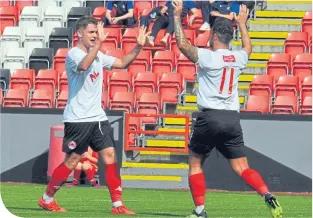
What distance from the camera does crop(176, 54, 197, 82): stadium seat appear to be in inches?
843

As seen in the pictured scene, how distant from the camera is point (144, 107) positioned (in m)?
20.4

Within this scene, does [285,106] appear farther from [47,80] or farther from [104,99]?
[47,80]

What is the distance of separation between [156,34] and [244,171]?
1122cm

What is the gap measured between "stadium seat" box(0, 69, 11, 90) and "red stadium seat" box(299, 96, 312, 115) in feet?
19.4

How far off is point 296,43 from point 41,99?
483cm

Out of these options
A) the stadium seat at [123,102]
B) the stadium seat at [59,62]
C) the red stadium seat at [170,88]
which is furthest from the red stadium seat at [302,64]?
the stadium seat at [59,62]

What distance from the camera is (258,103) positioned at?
20.0 meters

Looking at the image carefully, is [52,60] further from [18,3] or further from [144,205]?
[144,205]

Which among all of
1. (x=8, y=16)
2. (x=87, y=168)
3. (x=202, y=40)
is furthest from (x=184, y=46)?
(x=8, y=16)

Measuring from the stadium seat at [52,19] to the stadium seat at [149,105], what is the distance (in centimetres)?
418

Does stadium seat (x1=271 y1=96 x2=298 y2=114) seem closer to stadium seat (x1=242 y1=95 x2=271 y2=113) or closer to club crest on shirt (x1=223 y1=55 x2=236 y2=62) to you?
stadium seat (x1=242 y1=95 x2=271 y2=113)

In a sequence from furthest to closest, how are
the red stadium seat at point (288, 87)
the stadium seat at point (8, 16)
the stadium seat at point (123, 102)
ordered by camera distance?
1. the stadium seat at point (8, 16)
2. the stadium seat at point (123, 102)
3. the red stadium seat at point (288, 87)

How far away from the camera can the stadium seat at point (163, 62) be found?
21.7m

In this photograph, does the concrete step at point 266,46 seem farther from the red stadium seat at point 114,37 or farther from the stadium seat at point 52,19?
the stadium seat at point 52,19
